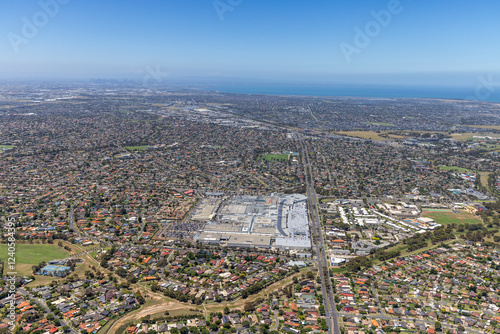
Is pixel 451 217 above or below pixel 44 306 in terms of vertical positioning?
above

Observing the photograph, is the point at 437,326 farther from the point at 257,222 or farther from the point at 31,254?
the point at 31,254

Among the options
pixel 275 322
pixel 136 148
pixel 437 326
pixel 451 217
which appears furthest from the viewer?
pixel 136 148

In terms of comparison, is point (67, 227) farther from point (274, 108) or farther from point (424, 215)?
point (274, 108)

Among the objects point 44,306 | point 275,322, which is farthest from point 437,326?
point 44,306

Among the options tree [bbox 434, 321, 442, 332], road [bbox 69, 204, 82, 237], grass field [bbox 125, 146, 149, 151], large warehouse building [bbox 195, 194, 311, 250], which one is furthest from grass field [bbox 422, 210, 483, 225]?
grass field [bbox 125, 146, 149, 151]

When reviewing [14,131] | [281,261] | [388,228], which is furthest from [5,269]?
[14,131]

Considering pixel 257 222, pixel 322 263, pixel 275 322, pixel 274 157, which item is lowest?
pixel 275 322

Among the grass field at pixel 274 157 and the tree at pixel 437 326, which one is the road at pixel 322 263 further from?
the grass field at pixel 274 157
